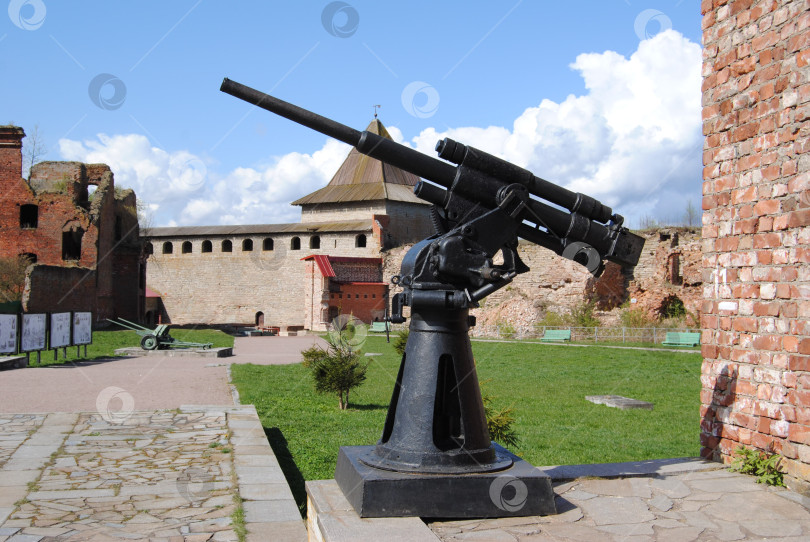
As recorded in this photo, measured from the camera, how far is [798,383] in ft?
16.6

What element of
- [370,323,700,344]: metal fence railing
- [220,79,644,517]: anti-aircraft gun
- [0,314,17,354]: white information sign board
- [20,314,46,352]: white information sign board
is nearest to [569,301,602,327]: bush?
[370,323,700,344]: metal fence railing

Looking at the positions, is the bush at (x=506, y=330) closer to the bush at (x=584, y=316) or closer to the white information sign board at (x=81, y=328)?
the bush at (x=584, y=316)

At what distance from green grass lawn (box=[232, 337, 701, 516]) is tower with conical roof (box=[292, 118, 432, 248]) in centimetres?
3039

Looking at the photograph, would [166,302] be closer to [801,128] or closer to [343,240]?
[343,240]

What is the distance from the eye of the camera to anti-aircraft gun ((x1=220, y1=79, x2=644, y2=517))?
3.98 metres

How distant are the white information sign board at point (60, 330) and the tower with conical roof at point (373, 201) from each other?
29.5 meters

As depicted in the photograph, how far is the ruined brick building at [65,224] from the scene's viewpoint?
30.5 metres

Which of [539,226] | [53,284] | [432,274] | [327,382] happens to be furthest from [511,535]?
[53,284]

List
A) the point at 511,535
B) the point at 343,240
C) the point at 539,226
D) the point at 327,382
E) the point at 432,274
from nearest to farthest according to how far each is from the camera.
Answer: the point at 511,535
the point at 432,274
the point at 539,226
the point at 327,382
the point at 343,240

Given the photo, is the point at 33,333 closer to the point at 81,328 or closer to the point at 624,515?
the point at 81,328

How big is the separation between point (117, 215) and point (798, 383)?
36.8 meters

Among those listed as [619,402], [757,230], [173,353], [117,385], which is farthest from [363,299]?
[757,230]

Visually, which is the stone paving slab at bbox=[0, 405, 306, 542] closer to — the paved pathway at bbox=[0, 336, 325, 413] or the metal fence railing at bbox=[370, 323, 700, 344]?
the paved pathway at bbox=[0, 336, 325, 413]

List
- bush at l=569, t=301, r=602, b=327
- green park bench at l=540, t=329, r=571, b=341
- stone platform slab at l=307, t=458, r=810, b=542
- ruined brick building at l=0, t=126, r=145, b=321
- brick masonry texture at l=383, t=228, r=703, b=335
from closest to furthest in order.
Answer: stone platform slab at l=307, t=458, r=810, b=542
green park bench at l=540, t=329, r=571, b=341
brick masonry texture at l=383, t=228, r=703, b=335
bush at l=569, t=301, r=602, b=327
ruined brick building at l=0, t=126, r=145, b=321
